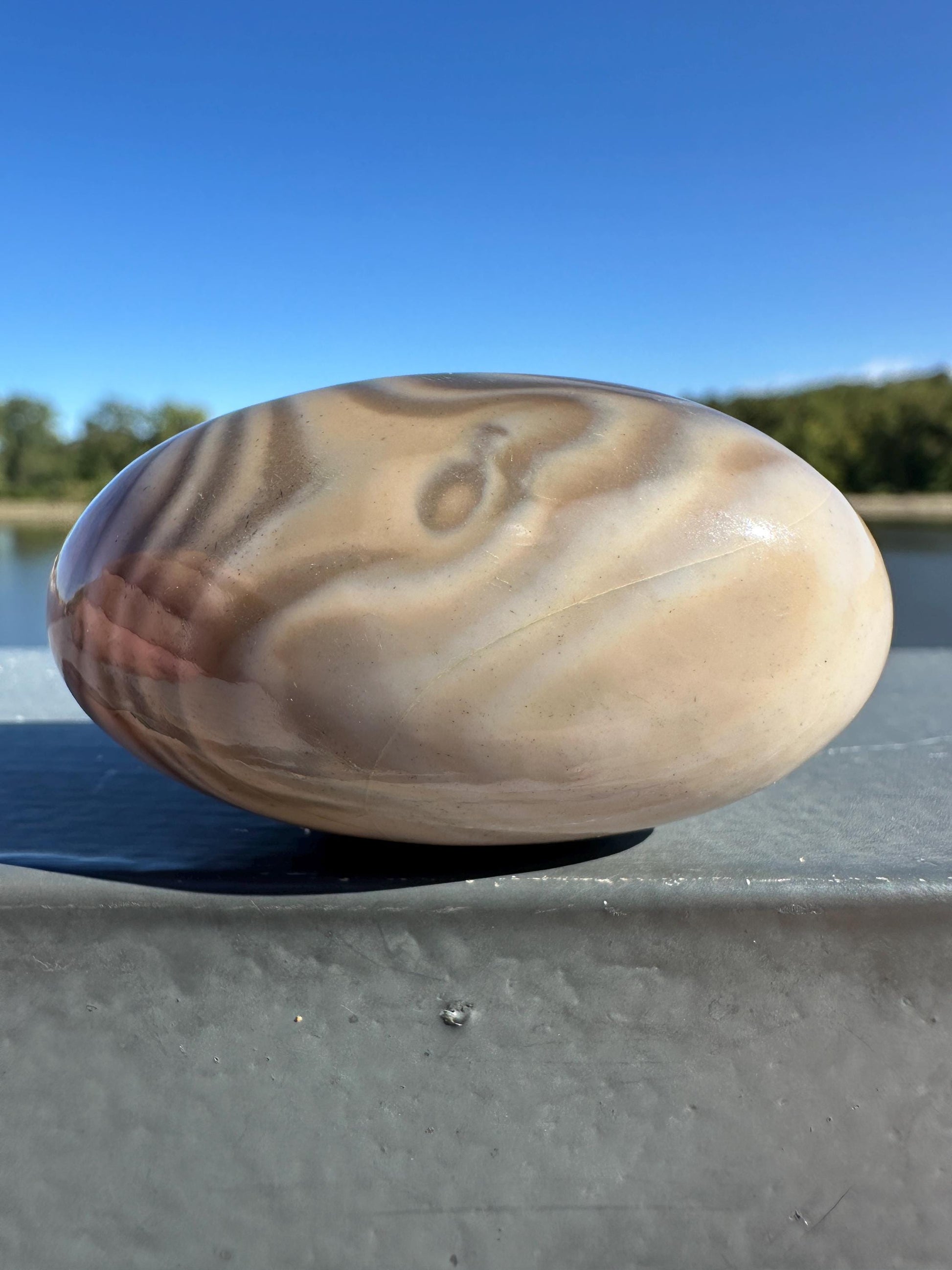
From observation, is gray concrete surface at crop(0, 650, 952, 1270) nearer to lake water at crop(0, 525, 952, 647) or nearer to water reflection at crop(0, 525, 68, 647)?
lake water at crop(0, 525, 952, 647)

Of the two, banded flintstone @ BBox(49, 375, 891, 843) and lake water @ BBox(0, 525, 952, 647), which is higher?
banded flintstone @ BBox(49, 375, 891, 843)

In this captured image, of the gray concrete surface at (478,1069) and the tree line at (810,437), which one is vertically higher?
the gray concrete surface at (478,1069)

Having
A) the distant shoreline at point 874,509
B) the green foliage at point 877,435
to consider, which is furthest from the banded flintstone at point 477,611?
the green foliage at point 877,435

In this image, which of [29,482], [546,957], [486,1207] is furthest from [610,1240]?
[29,482]

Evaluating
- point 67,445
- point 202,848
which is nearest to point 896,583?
point 202,848

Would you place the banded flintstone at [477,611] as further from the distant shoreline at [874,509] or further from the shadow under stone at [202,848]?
the distant shoreline at [874,509]

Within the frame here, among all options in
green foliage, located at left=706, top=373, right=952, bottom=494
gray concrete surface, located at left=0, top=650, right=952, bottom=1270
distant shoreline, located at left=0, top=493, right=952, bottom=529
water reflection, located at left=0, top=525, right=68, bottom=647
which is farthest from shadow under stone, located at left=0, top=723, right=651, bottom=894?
green foliage, located at left=706, top=373, right=952, bottom=494

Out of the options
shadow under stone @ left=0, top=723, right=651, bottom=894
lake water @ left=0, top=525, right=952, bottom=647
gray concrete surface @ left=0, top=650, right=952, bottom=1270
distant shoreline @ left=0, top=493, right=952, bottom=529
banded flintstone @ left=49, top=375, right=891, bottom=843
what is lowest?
distant shoreline @ left=0, top=493, right=952, bottom=529
